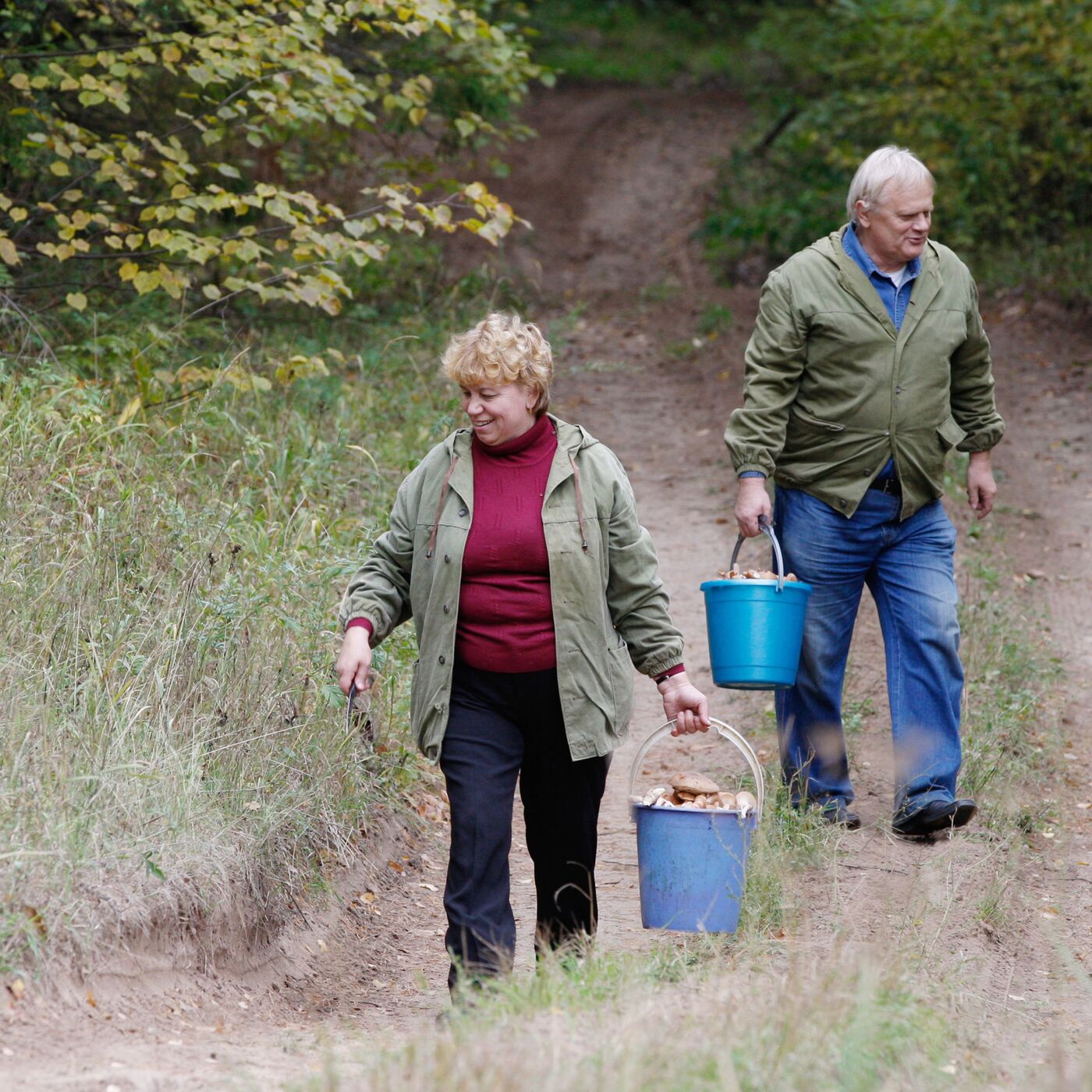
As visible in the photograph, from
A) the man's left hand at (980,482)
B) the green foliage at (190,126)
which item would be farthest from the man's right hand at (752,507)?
the green foliage at (190,126)

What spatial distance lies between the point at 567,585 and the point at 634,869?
211cm

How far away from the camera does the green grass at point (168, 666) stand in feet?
12.2

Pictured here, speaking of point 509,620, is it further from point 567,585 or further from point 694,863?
point 694,863

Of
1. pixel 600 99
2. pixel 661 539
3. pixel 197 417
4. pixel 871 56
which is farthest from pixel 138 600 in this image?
pixel 600 99

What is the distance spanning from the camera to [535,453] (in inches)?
146

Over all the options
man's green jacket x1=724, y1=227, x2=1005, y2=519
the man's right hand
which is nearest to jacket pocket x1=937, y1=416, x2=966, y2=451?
man's green jacket x1=724, y1=227, x2=1005, y2=519

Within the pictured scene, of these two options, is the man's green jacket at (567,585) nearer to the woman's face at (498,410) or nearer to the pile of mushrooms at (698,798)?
the woman's face at (498,410)

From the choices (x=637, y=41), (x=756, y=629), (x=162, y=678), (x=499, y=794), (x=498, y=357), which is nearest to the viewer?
(x=498, y=357)

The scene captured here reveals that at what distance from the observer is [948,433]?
16.1 feet

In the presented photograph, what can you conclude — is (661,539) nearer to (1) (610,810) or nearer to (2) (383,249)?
(2) (383,249)

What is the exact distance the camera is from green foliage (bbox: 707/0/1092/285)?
14.0 meters

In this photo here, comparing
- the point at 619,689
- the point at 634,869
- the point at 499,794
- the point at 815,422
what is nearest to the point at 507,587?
the point at 619,689

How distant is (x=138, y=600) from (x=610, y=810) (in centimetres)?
223

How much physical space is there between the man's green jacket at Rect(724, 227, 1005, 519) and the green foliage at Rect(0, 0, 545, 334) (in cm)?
293
